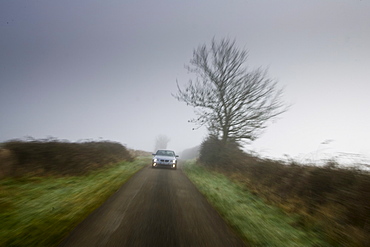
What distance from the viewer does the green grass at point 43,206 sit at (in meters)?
3.18

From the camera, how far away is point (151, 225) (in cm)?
388

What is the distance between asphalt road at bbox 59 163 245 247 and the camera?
3211 mm

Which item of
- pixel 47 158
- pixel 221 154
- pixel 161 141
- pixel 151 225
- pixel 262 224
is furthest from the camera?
pixel 161 141

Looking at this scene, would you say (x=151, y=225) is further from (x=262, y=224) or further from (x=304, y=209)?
(x=304, y=209)

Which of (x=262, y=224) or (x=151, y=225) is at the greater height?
(x=151, y=225)

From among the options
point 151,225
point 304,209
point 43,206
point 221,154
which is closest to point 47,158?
point 43,206

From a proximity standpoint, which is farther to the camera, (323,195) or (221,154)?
(221,154)

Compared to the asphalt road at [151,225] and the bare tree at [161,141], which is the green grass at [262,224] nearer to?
the asphalt road at [151,225]

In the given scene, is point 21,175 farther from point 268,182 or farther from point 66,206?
point 268,182

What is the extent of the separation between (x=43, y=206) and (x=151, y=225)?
306cm

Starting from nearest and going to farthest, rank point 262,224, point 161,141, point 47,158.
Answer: point 262,224 < point 47,158 < point 161,141

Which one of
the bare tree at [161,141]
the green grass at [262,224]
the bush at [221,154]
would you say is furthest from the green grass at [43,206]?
the bare tree at [161,141]

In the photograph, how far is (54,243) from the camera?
2916mm

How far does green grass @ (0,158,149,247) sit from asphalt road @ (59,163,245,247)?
1.06 ft
